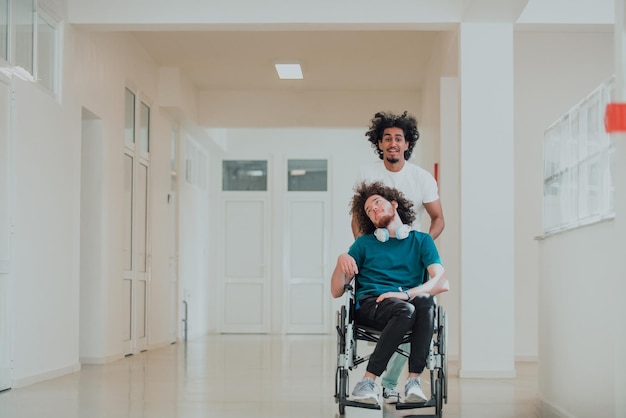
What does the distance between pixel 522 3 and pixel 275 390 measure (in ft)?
9.30

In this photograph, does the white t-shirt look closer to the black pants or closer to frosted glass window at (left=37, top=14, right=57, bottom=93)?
the black pants

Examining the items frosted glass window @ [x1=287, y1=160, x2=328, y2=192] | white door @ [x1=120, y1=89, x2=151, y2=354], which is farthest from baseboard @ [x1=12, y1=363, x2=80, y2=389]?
frosted glass window @ [x1=287, y1=160, x2=328, y2=192]

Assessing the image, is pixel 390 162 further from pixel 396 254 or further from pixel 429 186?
pixel 396 254

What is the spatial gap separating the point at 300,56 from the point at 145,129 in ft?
5.55

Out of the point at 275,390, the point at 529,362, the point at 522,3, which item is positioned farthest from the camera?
the point at 529,362

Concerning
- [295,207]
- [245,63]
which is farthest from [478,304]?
[295,207]

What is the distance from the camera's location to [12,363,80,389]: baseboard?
18.4 ft

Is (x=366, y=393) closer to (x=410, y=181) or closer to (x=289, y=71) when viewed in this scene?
(x=410, y=181)

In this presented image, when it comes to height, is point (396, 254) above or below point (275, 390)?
above

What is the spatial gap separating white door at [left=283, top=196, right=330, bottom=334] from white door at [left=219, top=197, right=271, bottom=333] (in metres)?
0.33

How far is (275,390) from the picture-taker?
539cm

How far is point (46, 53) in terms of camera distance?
6367 millimetres

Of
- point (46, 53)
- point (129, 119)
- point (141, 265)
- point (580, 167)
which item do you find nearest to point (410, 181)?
point (580, 167)

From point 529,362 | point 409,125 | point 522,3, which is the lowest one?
point 529,362
